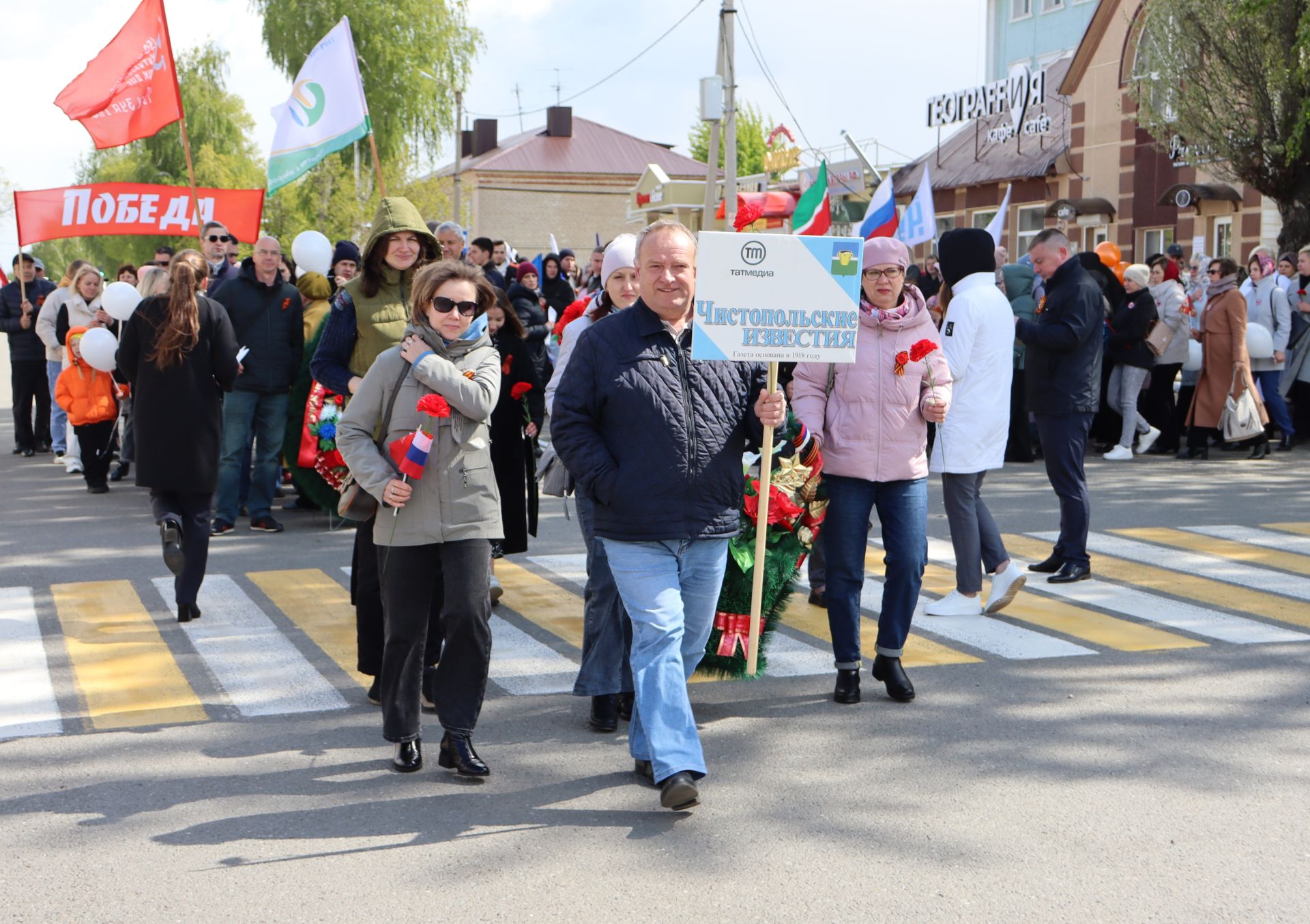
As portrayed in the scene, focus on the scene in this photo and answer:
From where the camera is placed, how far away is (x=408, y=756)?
5320 mm

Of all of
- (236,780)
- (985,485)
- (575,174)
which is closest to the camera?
(236,780)

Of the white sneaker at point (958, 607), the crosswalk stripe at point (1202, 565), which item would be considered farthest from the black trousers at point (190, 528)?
the crosswalk stripe at point (1202, 565)

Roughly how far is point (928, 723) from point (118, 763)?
3.14m

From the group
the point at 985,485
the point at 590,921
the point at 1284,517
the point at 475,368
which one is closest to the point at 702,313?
the point at 475,368

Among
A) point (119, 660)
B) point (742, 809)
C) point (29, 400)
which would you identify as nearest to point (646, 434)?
point (742, 809)

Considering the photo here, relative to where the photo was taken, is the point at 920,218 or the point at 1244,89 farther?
the point at 1244,89

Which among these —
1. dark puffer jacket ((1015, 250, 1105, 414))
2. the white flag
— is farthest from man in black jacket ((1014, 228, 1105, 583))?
the white flag

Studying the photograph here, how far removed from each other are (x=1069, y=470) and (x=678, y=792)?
4.88m

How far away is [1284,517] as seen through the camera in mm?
11578

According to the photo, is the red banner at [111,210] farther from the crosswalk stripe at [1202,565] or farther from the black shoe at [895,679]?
the black shoe at [895,679]

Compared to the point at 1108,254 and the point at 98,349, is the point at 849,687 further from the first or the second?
the point at 1108,254

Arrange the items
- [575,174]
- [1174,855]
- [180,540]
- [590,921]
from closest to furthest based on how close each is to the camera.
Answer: [590,921] → [1174,855] → [180,540] → [575,174]

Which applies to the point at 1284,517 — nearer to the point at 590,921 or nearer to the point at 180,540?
the point at 180,540

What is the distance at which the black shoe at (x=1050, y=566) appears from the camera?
9133 mm
